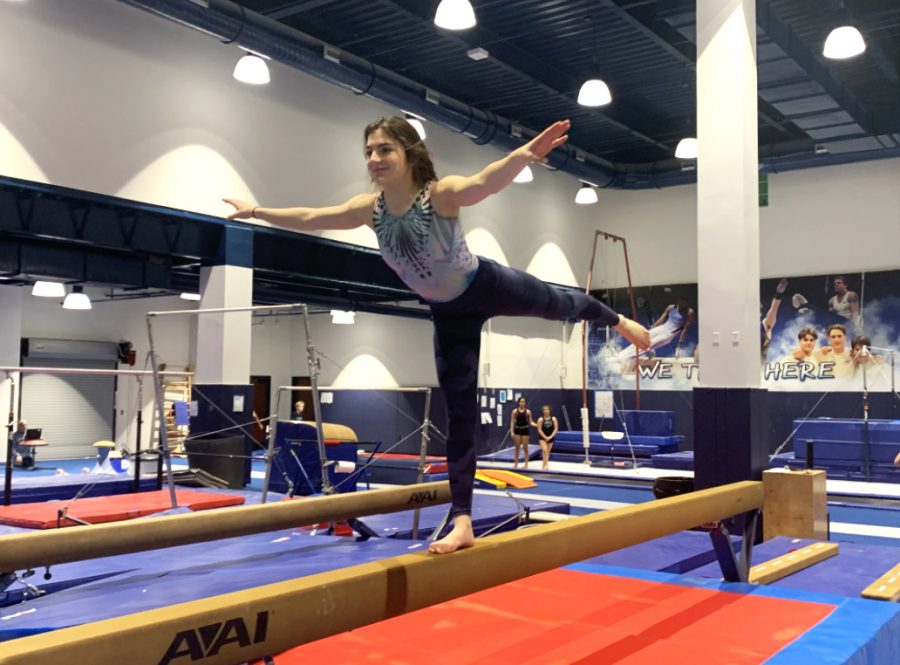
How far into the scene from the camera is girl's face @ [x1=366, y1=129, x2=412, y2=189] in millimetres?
2965

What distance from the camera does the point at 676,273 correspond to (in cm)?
1778

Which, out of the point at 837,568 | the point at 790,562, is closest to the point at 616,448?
the point at 837,568

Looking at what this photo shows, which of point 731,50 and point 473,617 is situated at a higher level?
point 731,50

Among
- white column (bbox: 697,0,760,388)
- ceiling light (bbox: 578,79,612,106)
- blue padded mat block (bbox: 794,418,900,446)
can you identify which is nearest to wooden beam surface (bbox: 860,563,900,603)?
white column (bbox: 697,0,760,388)

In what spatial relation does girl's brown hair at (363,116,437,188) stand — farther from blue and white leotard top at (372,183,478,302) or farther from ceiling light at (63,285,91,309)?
ceiling light at (63,285,91,309)

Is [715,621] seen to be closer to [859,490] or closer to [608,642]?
[608,642]

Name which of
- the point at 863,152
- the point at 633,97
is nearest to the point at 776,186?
the point at 863,152

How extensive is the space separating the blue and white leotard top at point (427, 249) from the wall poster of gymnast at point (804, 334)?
12.8 metres

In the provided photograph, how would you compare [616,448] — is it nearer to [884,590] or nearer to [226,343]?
[226,343]

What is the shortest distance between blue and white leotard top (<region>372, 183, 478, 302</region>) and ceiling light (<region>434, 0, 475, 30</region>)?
5664 mm

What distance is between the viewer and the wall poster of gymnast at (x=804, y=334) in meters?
15.1

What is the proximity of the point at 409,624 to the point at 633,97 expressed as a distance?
38.5 feet

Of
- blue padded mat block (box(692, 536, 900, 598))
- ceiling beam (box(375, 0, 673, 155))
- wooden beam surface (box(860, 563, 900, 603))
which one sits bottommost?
blue padded mat block (box(692, 536, 900, 598))

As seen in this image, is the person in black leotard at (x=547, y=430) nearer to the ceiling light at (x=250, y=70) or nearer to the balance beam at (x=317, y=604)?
the ceiling light at (x=250, y=70)
